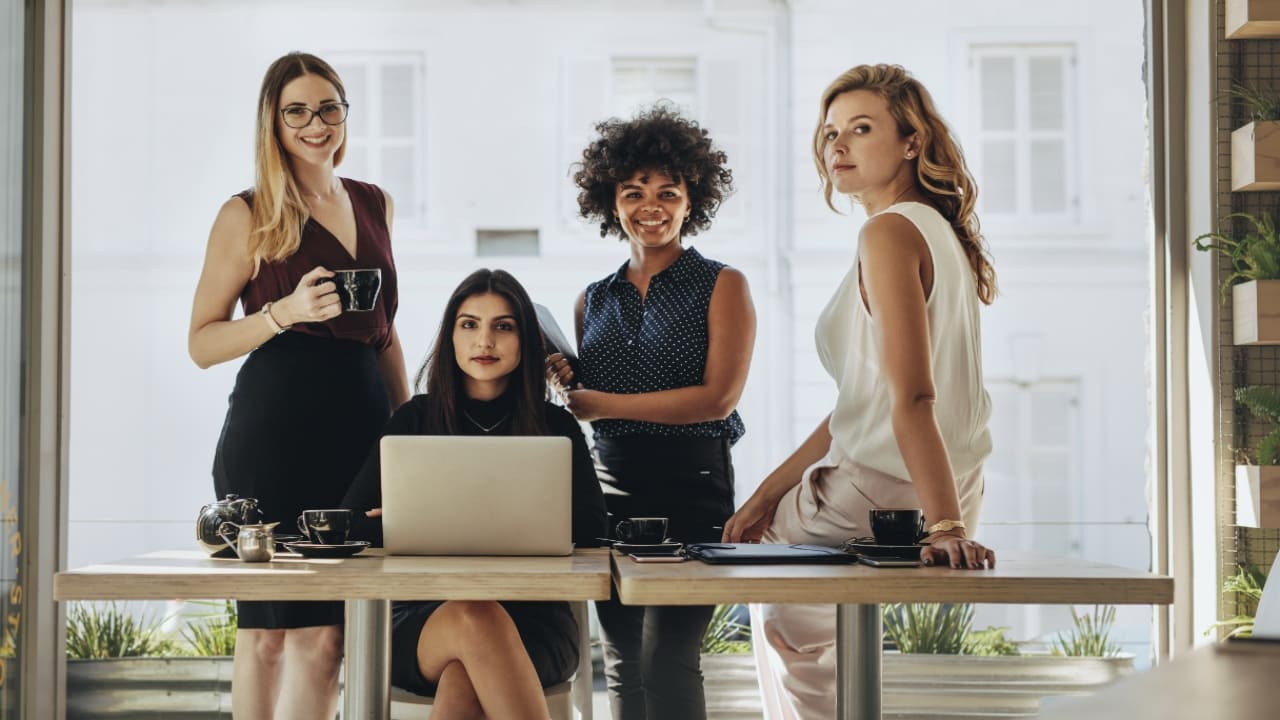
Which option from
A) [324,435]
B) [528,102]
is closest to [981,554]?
[324,435]

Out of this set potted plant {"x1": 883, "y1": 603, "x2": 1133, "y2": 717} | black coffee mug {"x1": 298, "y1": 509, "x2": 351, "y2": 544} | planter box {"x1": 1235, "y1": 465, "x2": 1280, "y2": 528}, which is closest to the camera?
black coffee mug {"x1": 298, "y1": 509, "x2": 351, "y2": 544}

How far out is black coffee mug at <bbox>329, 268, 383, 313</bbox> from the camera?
98.5 inches

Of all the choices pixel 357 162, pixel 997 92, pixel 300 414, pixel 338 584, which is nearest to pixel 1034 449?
pixel 997 92

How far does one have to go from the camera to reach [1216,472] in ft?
10.1

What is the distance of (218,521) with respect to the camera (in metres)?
1.98

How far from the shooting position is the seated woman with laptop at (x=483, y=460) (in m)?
2.04

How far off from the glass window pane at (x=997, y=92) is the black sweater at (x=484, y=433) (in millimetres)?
4833

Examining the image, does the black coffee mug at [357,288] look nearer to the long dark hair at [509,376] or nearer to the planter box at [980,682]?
the long dark hair at [509,376]

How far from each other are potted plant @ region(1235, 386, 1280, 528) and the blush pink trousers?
1.09 metres

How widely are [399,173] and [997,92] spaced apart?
337 centimetres

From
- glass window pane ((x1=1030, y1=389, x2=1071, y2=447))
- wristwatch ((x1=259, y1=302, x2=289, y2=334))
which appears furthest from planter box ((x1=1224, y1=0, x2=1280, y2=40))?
glass window pane ((x1=1030, y1=389, x2=1071, y2=447))

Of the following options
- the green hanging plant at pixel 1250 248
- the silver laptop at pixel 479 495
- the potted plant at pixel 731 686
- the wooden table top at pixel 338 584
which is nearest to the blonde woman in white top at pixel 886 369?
the silver laptop at pixel 479 495

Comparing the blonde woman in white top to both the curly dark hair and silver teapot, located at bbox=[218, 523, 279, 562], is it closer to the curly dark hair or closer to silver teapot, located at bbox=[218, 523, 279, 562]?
the curly dark hair

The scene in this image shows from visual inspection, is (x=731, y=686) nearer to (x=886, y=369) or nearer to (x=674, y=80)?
(x=886, y=369)
